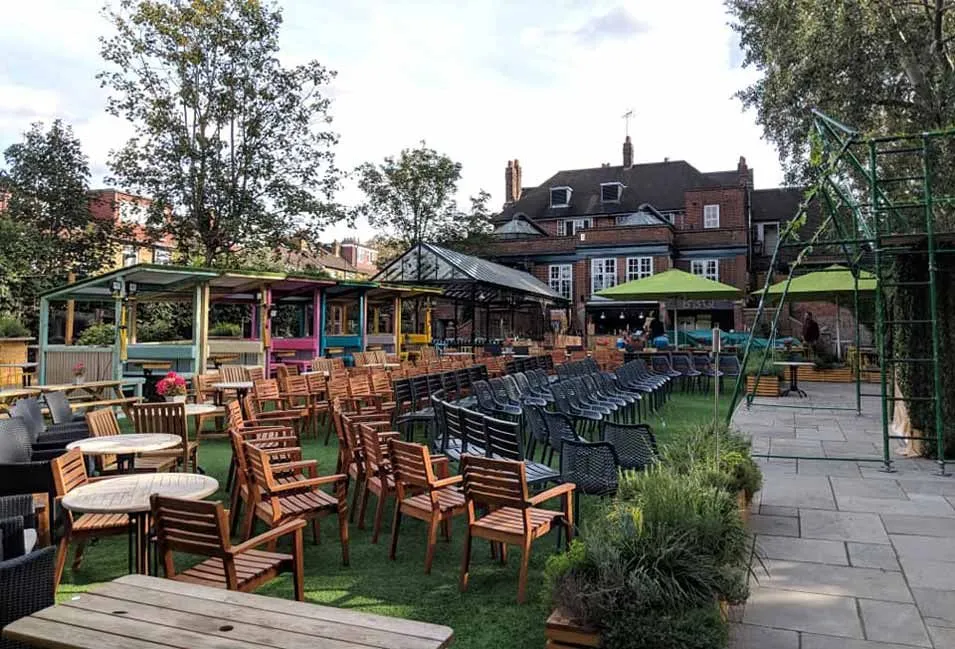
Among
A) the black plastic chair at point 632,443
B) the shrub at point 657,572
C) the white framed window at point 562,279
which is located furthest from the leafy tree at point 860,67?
the white framed window at point 562,279

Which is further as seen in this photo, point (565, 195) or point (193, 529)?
point (565, 195)

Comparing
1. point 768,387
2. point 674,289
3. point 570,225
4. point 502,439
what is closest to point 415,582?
point 502,439

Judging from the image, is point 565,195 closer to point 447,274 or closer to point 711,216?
point 711,216

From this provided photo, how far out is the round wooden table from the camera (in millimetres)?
3610

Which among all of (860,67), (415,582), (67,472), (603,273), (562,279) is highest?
(860,67)

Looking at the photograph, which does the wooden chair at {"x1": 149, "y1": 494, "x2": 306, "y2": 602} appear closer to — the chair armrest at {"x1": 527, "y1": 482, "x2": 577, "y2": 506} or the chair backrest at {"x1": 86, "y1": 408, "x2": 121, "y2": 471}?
the chair armrest at {"x1": 527, "y1": 482, "x2": 577, "y2": 506}

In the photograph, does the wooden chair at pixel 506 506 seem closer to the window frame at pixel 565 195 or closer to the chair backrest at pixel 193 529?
the chair backrest at pixel 193 529

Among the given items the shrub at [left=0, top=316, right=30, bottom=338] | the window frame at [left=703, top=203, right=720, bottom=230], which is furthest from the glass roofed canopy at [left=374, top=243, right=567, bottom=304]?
the window frame at [left=703, top=203, right=720, bottom=230]

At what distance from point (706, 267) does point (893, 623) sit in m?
31.9

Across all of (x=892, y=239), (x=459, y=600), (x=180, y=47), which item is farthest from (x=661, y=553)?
(x=180, y=47)

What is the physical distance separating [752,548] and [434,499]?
202 cm

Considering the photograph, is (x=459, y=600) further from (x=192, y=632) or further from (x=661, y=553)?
(x=192, y=632)

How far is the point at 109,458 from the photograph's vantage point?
6.57 m

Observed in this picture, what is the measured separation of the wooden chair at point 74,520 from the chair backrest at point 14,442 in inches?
42.7
